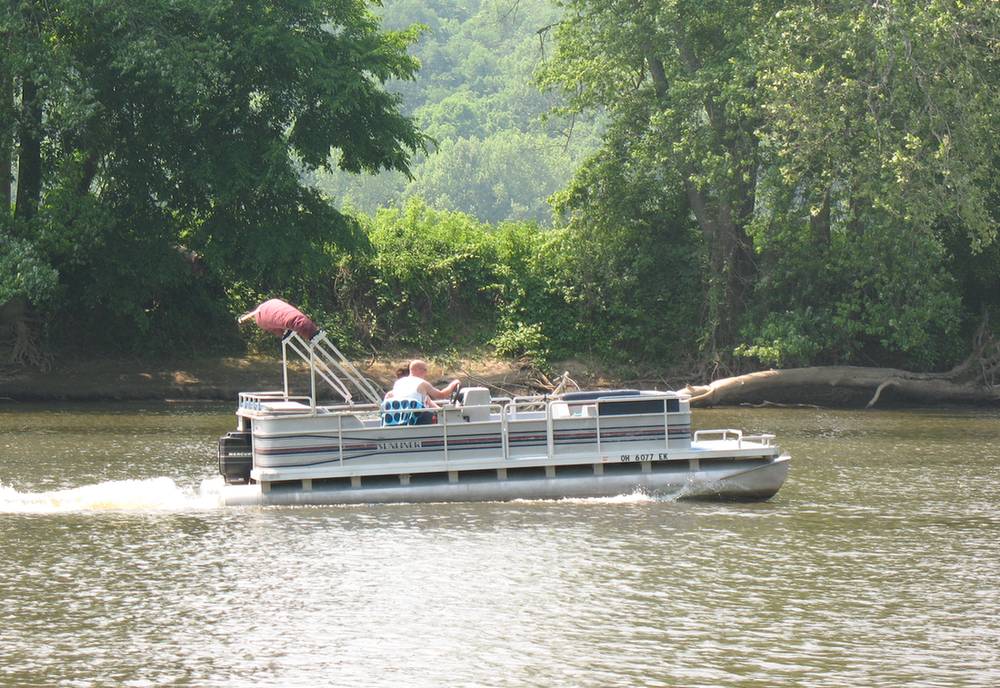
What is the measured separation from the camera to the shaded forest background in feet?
112

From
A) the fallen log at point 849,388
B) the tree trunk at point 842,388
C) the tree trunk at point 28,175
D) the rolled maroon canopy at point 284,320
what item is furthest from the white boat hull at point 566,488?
the tree trunk at point 28,175

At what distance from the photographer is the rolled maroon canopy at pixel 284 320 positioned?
19.6 metres

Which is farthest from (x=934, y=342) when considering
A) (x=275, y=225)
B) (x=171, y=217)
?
(x=171, y=217)

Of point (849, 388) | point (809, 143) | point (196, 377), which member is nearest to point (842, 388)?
point (849, 388)

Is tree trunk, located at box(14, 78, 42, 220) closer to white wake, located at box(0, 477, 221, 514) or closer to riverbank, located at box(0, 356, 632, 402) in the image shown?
riverbank, located at box(0, 356, 632, 402)

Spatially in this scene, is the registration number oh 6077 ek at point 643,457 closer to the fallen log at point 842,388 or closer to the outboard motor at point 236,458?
the outboard motor at point 236,458

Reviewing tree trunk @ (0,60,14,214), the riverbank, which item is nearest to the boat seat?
the riverbank

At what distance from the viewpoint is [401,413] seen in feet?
64.4

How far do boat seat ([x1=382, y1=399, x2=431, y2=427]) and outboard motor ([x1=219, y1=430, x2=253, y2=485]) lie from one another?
5.96 ft

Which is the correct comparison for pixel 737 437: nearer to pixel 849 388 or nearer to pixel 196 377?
pixel 849 388

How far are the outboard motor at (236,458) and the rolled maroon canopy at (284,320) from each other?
145 centimetres

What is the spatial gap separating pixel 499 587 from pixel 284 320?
259 inches

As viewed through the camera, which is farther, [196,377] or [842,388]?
[196,377]

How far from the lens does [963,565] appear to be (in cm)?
1564
